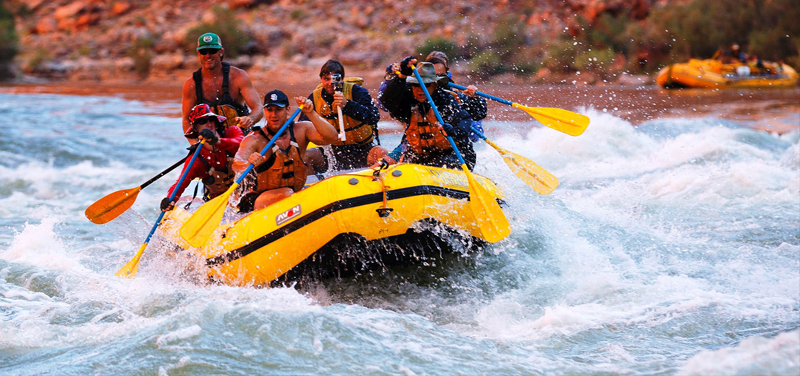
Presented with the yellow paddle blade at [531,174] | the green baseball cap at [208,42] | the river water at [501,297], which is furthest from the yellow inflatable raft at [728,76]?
the green baseball cap at [208,42]

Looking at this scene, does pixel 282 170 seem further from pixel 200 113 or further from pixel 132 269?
pixel 132 269

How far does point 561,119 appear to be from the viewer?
6.30m

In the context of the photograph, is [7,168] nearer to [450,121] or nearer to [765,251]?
[450,121]

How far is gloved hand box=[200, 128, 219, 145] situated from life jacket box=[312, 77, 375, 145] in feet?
3.92

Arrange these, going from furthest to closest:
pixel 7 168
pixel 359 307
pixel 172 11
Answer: pixel 172 11, pixel 7 168, pixel 359 307

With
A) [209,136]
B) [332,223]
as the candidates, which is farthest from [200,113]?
[332,223]

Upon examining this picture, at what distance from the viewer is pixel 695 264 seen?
6.29 meters

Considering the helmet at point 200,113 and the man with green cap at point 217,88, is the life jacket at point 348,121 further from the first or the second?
the helmet at point 200,113

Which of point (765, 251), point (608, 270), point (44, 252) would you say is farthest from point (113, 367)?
point (765, 251)

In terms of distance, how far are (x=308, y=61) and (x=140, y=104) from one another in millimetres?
8854

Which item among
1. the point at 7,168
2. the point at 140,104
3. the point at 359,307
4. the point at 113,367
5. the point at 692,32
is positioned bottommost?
the point at 113,367

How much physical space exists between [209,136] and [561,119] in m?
2.66

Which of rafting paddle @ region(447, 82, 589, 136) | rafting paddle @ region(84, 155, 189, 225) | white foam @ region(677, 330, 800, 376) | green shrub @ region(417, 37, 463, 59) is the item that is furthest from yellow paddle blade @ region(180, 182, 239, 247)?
green shrub @ region(417, 37, 463, 59)

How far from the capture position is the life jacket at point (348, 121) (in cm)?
667
